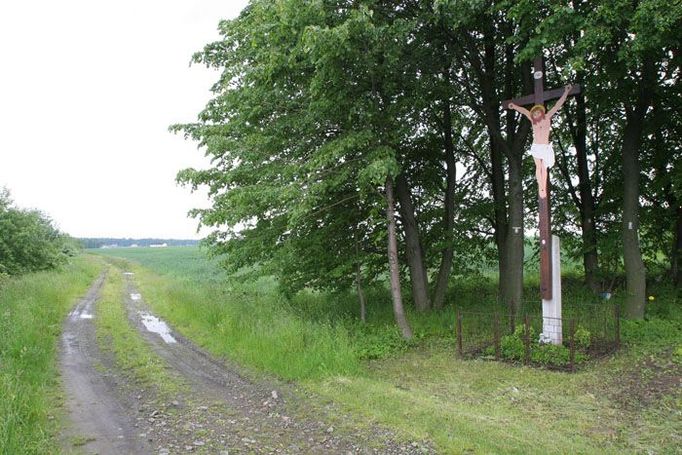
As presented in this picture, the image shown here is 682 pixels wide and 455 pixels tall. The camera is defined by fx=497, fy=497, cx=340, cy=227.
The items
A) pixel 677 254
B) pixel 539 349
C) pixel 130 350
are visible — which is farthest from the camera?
pixel 677 254

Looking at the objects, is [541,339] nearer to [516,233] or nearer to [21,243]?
[516,233]

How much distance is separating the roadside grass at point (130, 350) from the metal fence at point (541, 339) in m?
4.99

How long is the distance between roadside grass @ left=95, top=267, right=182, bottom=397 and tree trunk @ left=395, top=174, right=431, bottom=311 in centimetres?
589

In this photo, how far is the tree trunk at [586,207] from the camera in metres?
13.3

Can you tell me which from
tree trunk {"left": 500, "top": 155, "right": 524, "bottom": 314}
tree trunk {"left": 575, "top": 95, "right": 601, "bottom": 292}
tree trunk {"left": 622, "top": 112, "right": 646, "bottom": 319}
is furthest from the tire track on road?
tree trunk {"left": 575, "top": 95, "right": 601, "bottom": 292}

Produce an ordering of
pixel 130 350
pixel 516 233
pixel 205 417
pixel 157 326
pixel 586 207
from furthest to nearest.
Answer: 1. pixel 586 207
2. pixel 157 326
3. pixel 516 233
4. pixel 130 350
5. pixel 205 417

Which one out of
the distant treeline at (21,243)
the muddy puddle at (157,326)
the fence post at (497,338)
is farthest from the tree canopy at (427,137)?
the distant treeline at (21,243)

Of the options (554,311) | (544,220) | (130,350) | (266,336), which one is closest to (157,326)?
(130,350)

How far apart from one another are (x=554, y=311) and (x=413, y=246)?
3.76 metres

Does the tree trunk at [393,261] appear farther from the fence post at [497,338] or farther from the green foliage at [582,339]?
the green foliage at [582,339]

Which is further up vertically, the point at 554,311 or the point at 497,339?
the point at 554,311

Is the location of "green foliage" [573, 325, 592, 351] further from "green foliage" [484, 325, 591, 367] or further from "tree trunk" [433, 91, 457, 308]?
"tree trunk" [433, 91, 457, 308]

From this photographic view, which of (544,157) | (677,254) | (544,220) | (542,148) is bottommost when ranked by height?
(677,254)

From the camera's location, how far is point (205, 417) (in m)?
6.09
